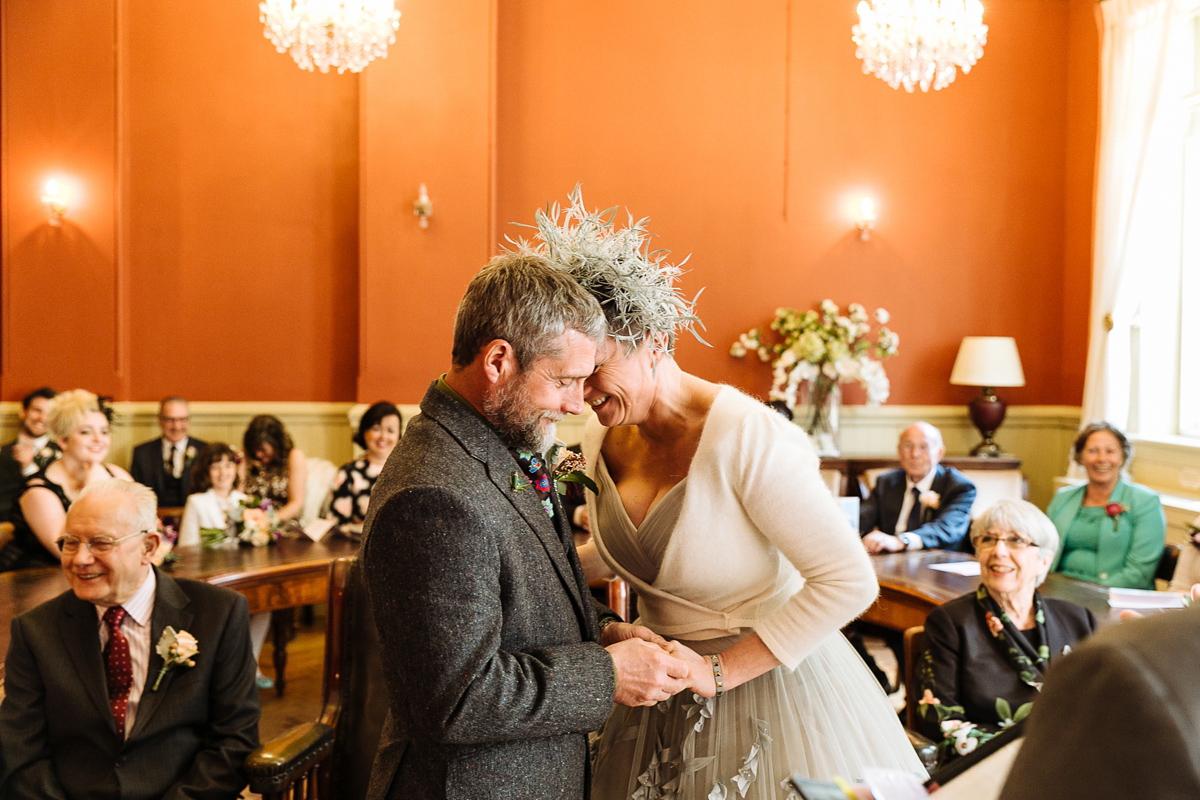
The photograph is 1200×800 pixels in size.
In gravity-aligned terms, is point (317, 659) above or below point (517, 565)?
below

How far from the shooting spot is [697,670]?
1.62 metres

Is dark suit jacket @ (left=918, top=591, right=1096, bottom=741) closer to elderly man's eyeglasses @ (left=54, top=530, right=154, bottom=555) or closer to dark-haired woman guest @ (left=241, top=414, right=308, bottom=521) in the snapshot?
elderly man's eyeglasses @ (left=54, top=530, right=154, bottom=555)

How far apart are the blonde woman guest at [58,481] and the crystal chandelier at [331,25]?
84.2 inches

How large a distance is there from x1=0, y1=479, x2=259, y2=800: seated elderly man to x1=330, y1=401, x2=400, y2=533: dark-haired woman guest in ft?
7.29

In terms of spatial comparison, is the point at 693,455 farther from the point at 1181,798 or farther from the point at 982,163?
the point at 982,163

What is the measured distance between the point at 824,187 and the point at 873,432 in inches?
69.5

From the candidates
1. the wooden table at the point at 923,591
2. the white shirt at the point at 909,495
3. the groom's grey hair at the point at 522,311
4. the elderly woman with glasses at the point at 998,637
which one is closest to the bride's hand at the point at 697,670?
the groom's grey hair at the point at 522,311

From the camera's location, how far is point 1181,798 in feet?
1.40

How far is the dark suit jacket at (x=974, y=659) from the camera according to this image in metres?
2.55

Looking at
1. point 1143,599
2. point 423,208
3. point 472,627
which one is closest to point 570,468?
point 472,627

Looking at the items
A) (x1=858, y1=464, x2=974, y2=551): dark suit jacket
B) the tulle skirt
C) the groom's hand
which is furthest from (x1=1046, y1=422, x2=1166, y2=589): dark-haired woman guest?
the groom's hand

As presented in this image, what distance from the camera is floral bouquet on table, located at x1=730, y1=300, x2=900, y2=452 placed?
19.1ft

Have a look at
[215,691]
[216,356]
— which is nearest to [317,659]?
[216,356]

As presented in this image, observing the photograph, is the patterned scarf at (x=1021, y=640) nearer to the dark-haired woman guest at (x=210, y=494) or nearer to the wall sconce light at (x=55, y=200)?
the dark-haired woman guest at (x=210, y=494)
